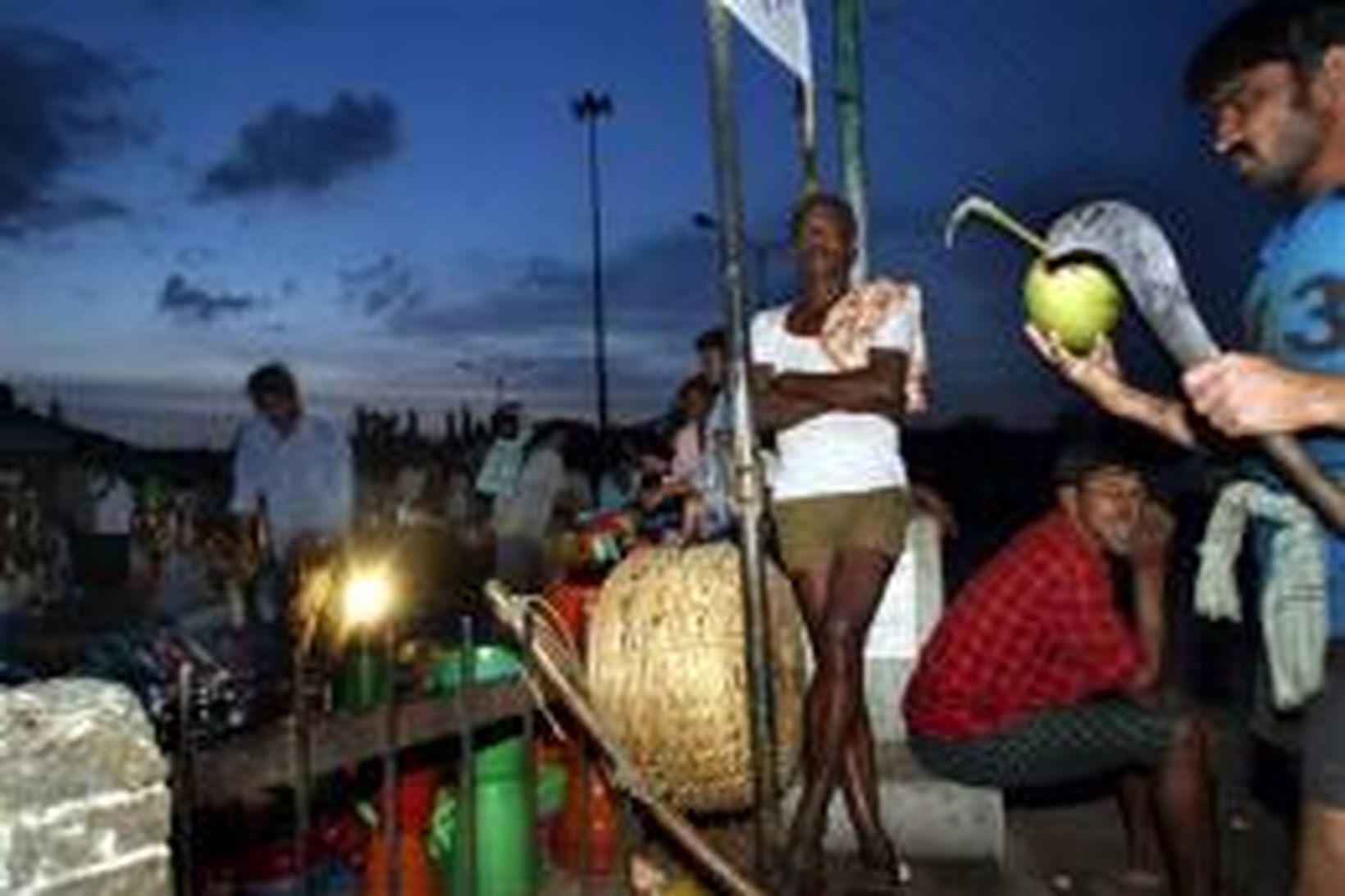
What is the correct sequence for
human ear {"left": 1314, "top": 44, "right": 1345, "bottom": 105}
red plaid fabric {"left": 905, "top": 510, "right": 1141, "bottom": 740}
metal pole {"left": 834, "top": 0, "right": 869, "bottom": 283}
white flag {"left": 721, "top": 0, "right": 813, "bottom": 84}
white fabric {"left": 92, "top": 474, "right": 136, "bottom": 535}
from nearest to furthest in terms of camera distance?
1. human ear {"left": 1314, "top": 44, "right": 1345, "bottom": 105}
2. white flag {"left": 721, "top": 0, "right": 813, "bottom": 84}
3. red plaid fabric {"left": 905, "top": 510, "right": 1141, "bottom": 740}
4. metal pole {"left": 834, "top": 0, "right": 869, "bottom": 283}
5. white fabric {"left": 92, "top": 474, "right": 136, "bottom": 535}

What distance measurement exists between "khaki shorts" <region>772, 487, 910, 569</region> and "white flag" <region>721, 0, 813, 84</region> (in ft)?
4.74

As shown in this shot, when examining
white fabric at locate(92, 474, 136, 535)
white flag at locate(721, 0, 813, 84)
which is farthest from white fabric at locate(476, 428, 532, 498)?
white flag at locate(721, 0, 813, 84)

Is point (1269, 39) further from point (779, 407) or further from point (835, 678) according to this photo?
point (835, 678)

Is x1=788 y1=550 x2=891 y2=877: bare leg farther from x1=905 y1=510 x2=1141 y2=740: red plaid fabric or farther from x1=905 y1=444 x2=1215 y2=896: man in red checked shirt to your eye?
x1=905 y1=510 x2=1141 y2=740: red plaid fabric

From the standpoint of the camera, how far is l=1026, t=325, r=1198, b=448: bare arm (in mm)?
3539

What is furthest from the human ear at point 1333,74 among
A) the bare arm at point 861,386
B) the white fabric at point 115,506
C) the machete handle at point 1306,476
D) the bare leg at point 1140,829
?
the white fabric at point 115,506

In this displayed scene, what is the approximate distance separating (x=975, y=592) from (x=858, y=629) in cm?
45

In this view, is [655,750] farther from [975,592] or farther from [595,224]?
[595,224]

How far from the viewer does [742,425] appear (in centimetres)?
404

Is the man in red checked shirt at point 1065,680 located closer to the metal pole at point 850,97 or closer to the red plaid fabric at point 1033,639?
the red plaid fabric at point 1033,639

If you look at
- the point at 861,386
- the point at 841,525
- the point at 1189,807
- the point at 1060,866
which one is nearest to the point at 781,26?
the point at 861,386

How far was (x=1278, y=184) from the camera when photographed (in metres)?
3.09

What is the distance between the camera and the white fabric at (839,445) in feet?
16.9

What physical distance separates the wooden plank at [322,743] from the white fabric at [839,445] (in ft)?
4.36
